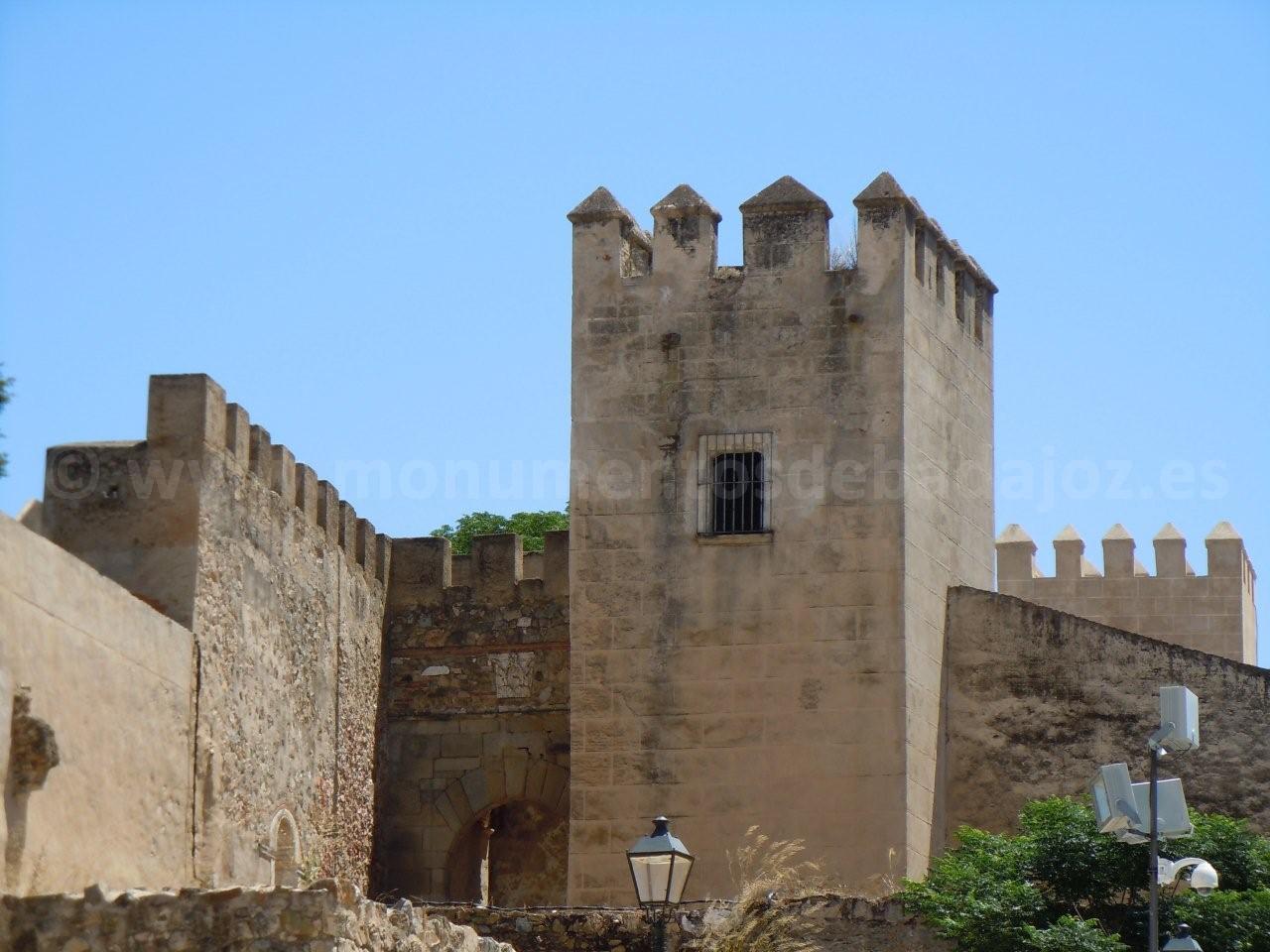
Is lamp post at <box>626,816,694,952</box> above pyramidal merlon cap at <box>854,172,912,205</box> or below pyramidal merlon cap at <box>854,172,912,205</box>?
below

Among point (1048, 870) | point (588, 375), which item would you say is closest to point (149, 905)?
point (1048, 870)

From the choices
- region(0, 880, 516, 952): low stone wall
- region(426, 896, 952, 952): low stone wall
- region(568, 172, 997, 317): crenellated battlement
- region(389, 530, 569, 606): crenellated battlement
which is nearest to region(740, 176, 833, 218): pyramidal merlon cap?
region(568, 172, 997, 317): crenellated battlement

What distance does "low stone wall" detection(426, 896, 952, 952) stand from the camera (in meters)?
17.2

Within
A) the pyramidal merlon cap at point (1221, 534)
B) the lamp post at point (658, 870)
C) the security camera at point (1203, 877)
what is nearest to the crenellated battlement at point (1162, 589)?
the pyramidal merlon cap at point (1221, 534)

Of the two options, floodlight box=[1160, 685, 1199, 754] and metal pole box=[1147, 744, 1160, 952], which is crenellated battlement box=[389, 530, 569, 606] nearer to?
floodlight box=[1160, 685, 1199, 754]

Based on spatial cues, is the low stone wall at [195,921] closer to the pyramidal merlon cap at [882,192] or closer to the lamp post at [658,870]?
the lamp post at [658,870]

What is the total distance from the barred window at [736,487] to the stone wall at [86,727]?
510 cm

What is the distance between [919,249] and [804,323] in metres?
1.39

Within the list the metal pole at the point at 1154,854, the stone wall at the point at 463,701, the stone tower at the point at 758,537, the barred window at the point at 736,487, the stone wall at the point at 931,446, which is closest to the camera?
the metal pole at the point at 1154,854

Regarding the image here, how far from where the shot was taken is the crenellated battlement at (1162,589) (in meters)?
28.2

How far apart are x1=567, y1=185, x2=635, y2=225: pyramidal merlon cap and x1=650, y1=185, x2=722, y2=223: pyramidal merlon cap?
0.90 ft

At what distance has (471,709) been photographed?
74.1 feet

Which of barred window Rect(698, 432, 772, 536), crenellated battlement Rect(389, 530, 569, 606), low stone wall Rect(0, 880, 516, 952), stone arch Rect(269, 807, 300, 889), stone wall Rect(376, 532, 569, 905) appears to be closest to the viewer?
low stone wall Rect(0, 880, 516, 952)

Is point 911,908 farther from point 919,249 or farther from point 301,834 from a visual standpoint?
point 919,249
